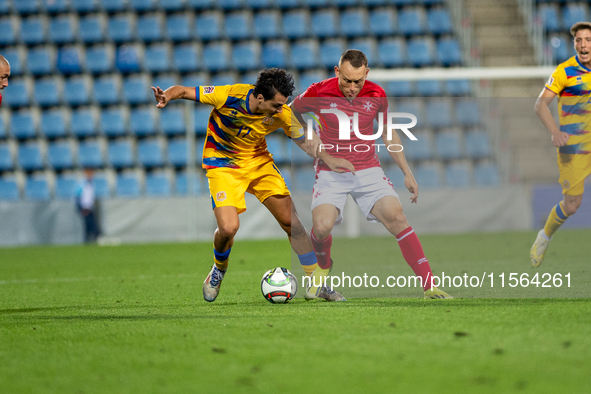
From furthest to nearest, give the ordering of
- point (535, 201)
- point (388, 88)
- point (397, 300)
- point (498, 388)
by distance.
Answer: point (388, 88), point (535, 201), point (397, 300), point (498, 388)

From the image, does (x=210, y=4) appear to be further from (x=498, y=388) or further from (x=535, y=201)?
(x=498, y=388)

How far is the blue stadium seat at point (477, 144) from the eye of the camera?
12.6 m

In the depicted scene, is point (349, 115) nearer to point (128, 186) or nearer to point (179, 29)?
point (128, 186)

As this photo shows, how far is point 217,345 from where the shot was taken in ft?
11.0

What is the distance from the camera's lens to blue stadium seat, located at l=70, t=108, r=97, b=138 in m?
15.8

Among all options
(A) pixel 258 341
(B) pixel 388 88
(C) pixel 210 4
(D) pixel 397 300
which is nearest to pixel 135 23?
(C) pixel 210 4

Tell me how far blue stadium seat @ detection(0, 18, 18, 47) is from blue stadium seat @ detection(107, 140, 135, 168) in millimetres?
3555

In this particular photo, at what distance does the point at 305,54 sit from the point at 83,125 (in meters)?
5.16

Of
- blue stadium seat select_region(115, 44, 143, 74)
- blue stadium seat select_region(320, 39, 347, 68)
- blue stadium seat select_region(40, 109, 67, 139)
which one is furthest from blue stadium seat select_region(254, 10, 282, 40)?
blue stadium seat select_region(40, 109, 67, 139)

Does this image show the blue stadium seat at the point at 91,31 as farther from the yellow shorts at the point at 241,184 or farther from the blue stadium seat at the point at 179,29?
the yellow shorts at the point at 241,184

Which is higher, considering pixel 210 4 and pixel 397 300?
pixel 210 4

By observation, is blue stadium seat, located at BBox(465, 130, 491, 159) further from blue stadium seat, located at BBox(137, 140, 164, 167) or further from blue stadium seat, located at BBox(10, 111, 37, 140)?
blue stadium seat, located at BBox(10, 111, 37, 140)

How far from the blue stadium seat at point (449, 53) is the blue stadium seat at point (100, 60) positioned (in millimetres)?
7403

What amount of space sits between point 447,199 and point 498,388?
9.81m
